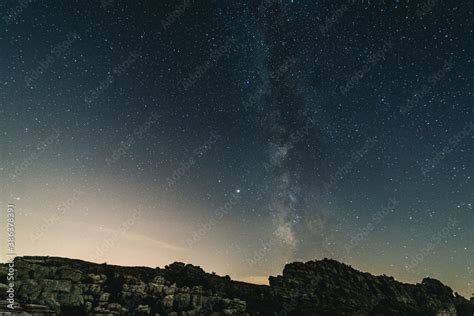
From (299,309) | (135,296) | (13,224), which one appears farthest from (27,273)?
(299,309)

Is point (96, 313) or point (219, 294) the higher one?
point (219, 294)

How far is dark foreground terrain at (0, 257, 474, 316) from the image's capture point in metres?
44.2

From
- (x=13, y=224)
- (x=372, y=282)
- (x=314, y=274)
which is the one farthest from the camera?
(x=372, y=282)

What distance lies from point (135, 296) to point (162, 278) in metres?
5.83

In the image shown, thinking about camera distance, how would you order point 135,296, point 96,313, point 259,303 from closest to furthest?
point 96,313, point 135,296, point 259,303

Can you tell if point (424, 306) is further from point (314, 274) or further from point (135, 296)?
point (135, 296)

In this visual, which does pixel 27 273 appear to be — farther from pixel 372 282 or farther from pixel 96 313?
pixel 372 282

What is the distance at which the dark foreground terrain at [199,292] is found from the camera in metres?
44.2

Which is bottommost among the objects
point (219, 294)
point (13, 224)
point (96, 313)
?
point (96, 313)

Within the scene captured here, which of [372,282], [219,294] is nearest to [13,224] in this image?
[219,294]

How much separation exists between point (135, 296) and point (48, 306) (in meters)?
12.1

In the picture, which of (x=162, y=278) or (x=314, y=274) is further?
(x=314, y=274)

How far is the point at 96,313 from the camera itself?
44125 millimetres

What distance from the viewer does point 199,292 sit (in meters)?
54.0
